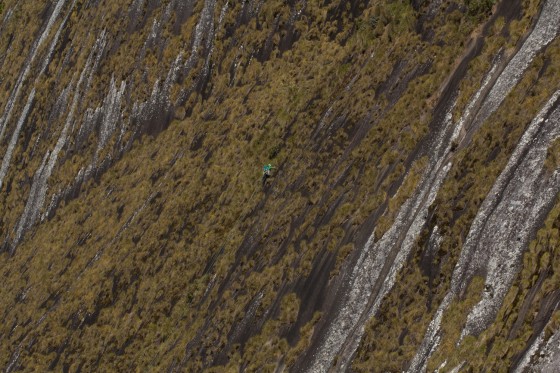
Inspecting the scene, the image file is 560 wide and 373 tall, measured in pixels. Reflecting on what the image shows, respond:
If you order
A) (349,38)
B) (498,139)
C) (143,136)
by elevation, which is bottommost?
(143,136)

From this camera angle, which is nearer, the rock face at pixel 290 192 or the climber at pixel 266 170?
the rock face at pixel 290 192

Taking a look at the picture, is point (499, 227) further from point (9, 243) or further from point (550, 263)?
point (9, 243)

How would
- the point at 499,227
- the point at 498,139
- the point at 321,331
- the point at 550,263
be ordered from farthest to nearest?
the point at 321,331
the point at 498,139
the point at 499,227
the point at 550,263

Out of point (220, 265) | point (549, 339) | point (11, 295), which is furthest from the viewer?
point (11, 295)

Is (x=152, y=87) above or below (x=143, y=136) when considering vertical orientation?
above

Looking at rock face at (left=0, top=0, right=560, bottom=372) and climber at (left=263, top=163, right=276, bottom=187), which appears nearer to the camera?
rock face at (left=0, top=0, right=560, bottom=372)

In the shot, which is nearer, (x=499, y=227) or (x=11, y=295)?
(x=499, y=227)

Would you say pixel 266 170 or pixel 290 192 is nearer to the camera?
pixel 290 192

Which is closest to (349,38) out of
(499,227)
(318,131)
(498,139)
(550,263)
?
(318,131)
